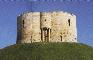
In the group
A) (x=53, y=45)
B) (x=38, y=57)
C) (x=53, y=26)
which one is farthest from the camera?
(x=53, y=26)

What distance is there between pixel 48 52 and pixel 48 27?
7810 mm

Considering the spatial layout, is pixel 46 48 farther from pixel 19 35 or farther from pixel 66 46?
pixel 19 35

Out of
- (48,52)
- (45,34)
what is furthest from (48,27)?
(48,52)

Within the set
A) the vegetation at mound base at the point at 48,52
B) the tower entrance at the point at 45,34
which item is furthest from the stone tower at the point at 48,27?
the vegetation at mound base at the point at 48,52

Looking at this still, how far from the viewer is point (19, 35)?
73188 mm

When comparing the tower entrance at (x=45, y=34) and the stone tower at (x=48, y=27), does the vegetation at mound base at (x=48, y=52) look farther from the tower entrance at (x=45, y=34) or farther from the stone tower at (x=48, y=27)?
the tower entrance at (x=45, y=34)

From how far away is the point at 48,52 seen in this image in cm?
6309

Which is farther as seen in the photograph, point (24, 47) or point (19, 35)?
point (19, 35)

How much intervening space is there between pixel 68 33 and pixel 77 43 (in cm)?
329

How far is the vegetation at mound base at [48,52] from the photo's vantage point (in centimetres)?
6134

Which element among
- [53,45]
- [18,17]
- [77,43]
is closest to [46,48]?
[53,45]

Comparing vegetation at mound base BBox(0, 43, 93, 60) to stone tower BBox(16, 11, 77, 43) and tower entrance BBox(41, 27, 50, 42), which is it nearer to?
stone tower BBox(16, 11, 77, 43)

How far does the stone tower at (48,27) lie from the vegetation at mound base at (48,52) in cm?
363

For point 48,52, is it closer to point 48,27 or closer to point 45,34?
point 45,34
